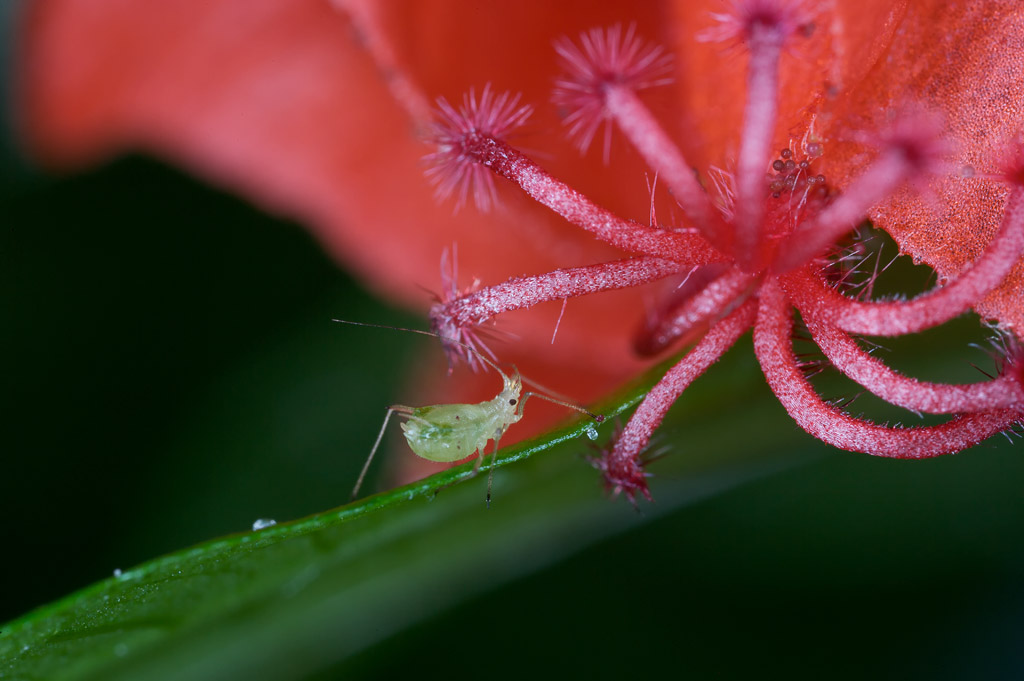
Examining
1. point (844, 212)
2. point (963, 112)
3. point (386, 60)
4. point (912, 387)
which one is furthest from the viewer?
point (386, 60)

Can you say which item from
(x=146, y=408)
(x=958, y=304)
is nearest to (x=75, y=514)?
(x=146, y=408)

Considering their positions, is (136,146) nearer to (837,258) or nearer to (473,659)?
(473,659)

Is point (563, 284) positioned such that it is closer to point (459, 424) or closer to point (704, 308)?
point (704, 308)

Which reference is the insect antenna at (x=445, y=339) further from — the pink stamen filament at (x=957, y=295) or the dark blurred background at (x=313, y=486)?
the pink stamen filament at (x=957, y=295)

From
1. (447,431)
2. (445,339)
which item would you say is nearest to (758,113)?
(445,339)

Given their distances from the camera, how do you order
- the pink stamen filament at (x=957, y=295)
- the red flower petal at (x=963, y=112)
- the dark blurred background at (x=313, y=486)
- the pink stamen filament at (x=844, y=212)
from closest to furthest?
the pink stamen filament at (x=844, y=212) → the pink stamen filament at (x=957, y=295) → the red flower petal at (x=963, y=112) → the dark blurred background at (x=313, y=486)

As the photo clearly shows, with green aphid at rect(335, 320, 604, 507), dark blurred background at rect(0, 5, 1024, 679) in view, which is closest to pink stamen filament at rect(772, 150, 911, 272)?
dark blurred background at rect(0, 5, 1024, 679)

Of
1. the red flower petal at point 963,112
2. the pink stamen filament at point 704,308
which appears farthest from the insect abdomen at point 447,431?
the red flower petal at point 963,112
